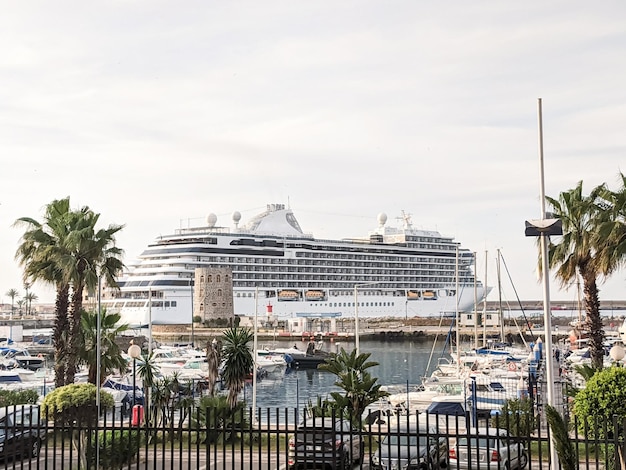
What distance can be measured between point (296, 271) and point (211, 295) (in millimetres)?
11422

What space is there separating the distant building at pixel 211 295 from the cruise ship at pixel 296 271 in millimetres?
1151

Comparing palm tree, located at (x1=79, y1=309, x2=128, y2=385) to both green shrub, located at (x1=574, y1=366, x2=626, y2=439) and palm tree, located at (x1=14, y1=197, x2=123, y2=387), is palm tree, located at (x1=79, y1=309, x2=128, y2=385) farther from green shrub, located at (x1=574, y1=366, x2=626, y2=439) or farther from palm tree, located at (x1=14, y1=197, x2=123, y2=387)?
green shrub, located at (x1=574, y1=366, x2=626, y2=439)

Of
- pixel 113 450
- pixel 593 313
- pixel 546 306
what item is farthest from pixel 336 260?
pixel 113 450

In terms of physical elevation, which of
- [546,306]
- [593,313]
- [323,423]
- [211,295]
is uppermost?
[211,295]

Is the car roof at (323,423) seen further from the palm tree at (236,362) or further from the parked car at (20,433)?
the palm tree at (236,362)

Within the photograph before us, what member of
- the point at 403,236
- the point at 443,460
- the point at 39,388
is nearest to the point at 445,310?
the point at 403,236

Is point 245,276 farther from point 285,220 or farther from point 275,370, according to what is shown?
point 275,370

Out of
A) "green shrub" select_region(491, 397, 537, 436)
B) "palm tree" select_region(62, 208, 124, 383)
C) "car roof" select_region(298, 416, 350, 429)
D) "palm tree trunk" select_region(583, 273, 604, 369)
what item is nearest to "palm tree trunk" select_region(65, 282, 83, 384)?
"palm tree" select_region(62, 208, 124, 383)

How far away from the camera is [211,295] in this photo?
73.5 metres

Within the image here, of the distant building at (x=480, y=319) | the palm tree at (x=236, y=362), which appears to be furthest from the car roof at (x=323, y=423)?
the distant building at (x=480, y=319)

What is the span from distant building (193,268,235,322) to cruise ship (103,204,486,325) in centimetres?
115

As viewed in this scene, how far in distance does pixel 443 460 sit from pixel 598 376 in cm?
314

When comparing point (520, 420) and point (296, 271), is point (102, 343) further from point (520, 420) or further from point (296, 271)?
point (296, 271)

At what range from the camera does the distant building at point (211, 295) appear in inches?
2881
